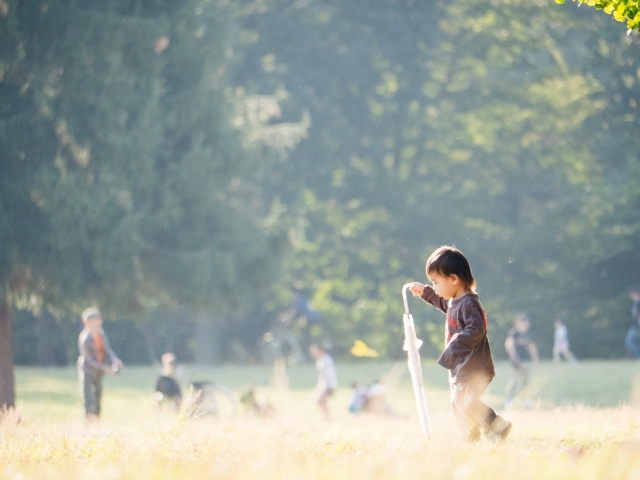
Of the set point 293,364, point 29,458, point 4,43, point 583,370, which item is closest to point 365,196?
point 293,364

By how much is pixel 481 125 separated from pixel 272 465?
33.0 m

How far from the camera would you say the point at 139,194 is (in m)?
21.2

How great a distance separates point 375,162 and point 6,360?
21659mm

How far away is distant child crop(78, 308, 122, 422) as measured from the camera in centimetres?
1312

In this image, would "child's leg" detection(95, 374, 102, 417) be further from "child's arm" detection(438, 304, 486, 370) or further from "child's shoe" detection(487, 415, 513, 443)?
"child's arm" detection(438, 304, 486, 370)

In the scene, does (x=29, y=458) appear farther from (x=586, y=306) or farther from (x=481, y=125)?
(x=481, y=125)

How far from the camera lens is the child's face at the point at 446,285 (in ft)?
22.2

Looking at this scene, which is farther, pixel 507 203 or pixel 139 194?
pixel 507 203

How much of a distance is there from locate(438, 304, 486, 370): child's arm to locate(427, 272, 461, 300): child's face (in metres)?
0.20

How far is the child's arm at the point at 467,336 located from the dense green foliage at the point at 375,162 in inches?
545

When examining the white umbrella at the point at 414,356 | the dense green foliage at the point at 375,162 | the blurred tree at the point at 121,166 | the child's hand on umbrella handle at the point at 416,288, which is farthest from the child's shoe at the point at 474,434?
the dense green foliage at the point at 375,162

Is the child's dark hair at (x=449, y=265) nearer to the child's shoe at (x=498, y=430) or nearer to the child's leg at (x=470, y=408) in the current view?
the child's leg at (x=470, y=408)

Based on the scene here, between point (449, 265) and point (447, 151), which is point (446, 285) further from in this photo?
point (447, 151)

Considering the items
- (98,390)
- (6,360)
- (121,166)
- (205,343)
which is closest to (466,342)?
(98,390)
